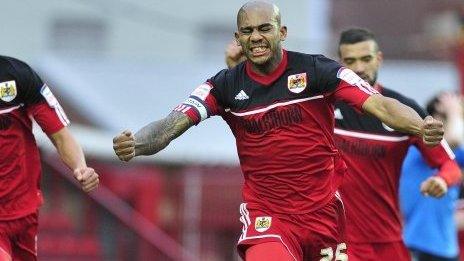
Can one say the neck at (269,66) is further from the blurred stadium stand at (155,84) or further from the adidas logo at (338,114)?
the blurred stadium stand at (155,84)

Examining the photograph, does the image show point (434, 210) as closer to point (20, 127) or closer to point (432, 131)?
point (432, 131)

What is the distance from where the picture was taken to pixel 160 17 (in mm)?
35188

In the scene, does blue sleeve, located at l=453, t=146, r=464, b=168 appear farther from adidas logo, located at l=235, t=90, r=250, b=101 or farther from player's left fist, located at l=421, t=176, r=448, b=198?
adidas logo, located at l=235, t=90, r=250, b=101

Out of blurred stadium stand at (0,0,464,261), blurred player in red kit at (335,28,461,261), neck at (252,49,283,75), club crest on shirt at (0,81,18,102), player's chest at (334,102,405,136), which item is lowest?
blurred stadium stand at (0,0,464,261)

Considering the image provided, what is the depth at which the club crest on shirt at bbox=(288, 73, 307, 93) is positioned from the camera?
817 cm

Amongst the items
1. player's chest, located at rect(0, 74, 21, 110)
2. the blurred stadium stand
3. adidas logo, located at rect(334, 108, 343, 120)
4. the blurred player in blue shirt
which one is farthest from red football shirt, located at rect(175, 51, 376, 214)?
the blurred stadium stand

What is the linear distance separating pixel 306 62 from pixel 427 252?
3.60 m

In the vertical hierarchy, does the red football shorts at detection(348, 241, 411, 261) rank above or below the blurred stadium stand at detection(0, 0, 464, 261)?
above

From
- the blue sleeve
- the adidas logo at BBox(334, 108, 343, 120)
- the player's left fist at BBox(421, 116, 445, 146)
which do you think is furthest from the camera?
the blue sleeve

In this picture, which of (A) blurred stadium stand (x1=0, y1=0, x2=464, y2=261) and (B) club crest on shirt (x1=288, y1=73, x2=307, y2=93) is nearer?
(B) club crest on shirt (x1=288, y1=73, x2=307, y2=93)

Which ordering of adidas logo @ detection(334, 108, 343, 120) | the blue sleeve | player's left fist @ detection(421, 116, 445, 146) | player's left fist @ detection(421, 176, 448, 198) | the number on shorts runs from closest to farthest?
player's left fist @ detection(421, 116, 445, 146) < the number on shorts < player's left fist @ detection(421, 176, 448, 198) < adidas logo @ detection(334, 108, 343, 120) < the blue sleeve

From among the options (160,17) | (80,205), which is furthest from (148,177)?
(160,17)

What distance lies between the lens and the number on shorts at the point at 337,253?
27.2 feet

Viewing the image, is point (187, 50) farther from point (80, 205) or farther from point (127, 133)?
point (127, 133)
